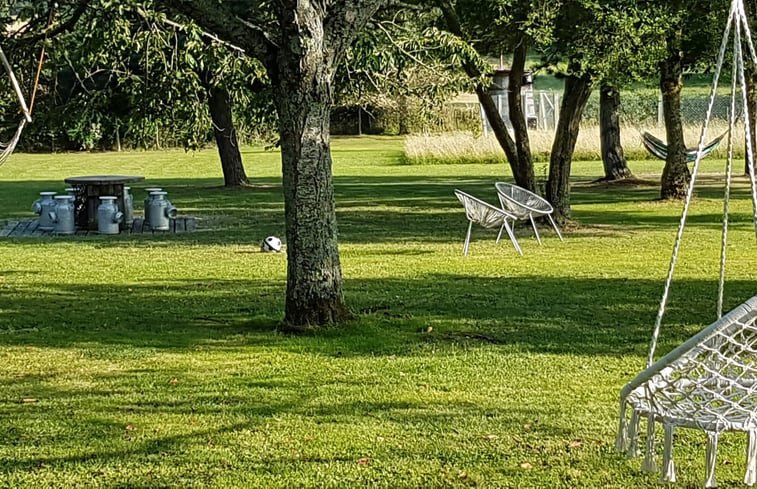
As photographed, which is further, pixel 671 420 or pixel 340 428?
pixel 340 428

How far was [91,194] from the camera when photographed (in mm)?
16188

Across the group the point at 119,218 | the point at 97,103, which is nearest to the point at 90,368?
the point at 97,103

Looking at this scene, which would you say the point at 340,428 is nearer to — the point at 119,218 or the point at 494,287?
the point at 494,287

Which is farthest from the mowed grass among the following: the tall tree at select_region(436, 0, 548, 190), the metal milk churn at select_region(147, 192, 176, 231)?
the tall tree at select_region(436, 0, 548, 190)

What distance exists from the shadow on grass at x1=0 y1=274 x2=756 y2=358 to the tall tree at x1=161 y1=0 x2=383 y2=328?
0.36 metres

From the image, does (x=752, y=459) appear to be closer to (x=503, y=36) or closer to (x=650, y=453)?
(x=650, y=453)

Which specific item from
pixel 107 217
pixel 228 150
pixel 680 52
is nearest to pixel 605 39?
pixel 680 52

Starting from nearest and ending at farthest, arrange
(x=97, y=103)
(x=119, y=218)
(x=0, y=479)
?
(x=0, y=479), (x=97, y=103), (x=119, y=218)

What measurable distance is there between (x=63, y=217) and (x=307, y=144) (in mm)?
8707

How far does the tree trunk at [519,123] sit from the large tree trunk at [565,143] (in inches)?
11.5

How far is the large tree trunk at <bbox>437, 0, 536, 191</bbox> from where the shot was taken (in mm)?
13656

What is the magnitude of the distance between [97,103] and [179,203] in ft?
23.7

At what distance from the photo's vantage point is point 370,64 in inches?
408

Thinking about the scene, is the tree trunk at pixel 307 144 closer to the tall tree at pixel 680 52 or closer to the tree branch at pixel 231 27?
the tree branch at pixel 231 27
